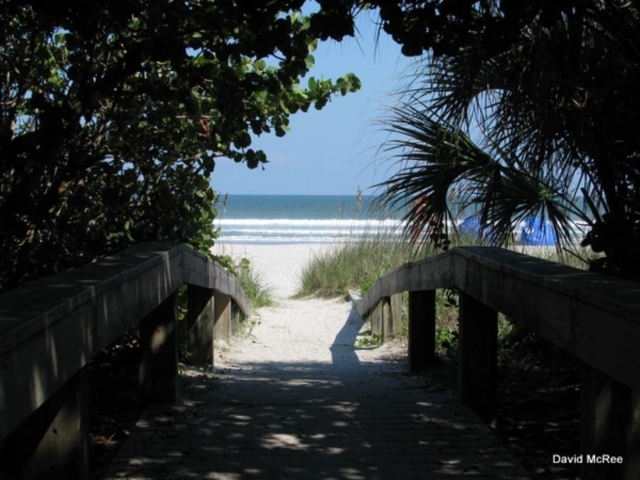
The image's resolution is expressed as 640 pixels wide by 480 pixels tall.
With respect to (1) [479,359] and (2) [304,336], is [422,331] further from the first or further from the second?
(2) [304,336]

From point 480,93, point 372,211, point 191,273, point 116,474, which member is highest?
point 480,93

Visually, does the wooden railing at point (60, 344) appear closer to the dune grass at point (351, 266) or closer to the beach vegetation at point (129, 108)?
the beach vegetation at point (129, 108)

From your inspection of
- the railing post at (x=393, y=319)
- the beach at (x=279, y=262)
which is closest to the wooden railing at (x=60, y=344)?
the railing post at (x=393, y=319)

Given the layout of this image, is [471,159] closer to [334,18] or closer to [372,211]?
[372,211]

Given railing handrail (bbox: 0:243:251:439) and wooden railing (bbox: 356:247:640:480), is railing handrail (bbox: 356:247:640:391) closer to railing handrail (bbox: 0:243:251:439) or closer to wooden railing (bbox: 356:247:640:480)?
wooden railing (bbox: 356:247:640:480)

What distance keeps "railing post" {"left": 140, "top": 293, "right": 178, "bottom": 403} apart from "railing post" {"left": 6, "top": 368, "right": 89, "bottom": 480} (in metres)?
1.62

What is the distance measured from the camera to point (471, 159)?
593 cm

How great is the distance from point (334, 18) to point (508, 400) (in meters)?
2.47

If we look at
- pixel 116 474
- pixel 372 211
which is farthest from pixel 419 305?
pixel 116 474

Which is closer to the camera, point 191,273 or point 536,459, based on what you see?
point 536,459

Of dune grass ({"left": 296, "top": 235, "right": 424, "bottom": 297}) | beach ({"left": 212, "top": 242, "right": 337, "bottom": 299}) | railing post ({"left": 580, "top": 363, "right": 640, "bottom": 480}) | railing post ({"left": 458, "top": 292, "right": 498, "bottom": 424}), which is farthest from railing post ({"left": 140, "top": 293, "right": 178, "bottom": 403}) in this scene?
dune grass ({"left": 296, "top": 235, "right": 424, "bottom": 297})

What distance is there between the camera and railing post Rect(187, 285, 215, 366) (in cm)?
587

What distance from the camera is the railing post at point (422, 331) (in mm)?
5883

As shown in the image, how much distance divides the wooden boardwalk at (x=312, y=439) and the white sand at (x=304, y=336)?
288 centimetres
